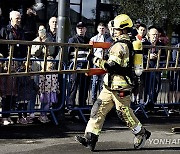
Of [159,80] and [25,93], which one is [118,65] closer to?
[25,93]

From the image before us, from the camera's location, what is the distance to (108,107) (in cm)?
727

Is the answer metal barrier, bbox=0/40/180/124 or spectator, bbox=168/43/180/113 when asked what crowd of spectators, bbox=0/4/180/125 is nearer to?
Result: spectator, bbox=168/43/180/113

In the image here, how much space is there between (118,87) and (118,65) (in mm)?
320

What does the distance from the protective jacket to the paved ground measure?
0.97 metres

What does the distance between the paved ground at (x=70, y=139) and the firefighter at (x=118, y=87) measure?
0.25 meters

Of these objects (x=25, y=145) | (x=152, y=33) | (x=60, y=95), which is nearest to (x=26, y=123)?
(x=60, y=95)

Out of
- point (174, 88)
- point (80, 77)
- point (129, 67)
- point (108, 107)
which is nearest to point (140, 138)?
point (108, 107)

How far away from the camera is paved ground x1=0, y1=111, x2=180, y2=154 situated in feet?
23.9

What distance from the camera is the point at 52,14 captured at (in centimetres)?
1712

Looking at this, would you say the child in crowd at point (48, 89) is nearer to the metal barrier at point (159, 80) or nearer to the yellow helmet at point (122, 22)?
the metal barrier at point (159, 80)

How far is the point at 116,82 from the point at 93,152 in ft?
3.40

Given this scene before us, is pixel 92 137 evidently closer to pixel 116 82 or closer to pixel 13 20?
pixel 116 82

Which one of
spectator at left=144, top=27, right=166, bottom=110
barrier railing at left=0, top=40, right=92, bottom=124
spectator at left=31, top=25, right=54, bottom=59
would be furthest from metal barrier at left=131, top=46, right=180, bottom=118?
spectator at left=31, top=25, right=54, bottom=59

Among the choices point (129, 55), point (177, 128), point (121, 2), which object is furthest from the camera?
point (121, 2)
